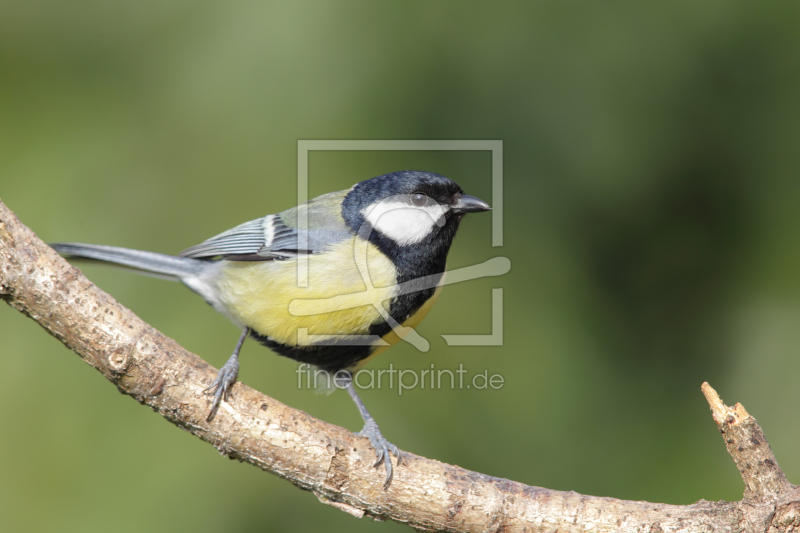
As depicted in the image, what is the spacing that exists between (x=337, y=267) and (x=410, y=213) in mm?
305

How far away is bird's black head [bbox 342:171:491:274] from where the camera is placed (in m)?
1.94

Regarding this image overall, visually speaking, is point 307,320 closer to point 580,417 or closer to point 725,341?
point 580,417

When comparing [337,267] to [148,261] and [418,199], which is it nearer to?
[418,199]

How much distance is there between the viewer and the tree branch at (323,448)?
1.43m

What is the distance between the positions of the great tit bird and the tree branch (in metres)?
0.12

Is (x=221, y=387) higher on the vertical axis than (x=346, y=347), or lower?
lower

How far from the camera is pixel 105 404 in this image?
7.63 ft

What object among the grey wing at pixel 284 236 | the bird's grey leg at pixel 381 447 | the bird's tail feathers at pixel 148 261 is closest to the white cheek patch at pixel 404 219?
the grey wing at pixel 284 236

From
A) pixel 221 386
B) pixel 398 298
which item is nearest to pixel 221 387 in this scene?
pixel 221 386

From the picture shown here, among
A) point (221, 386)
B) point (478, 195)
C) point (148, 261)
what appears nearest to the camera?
point (221, 386)

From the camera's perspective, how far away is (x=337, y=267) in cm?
188

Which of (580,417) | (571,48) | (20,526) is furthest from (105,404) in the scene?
(571,48)

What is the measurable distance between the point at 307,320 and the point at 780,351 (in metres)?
1.88

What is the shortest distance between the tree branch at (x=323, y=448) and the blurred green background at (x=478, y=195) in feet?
2.42
